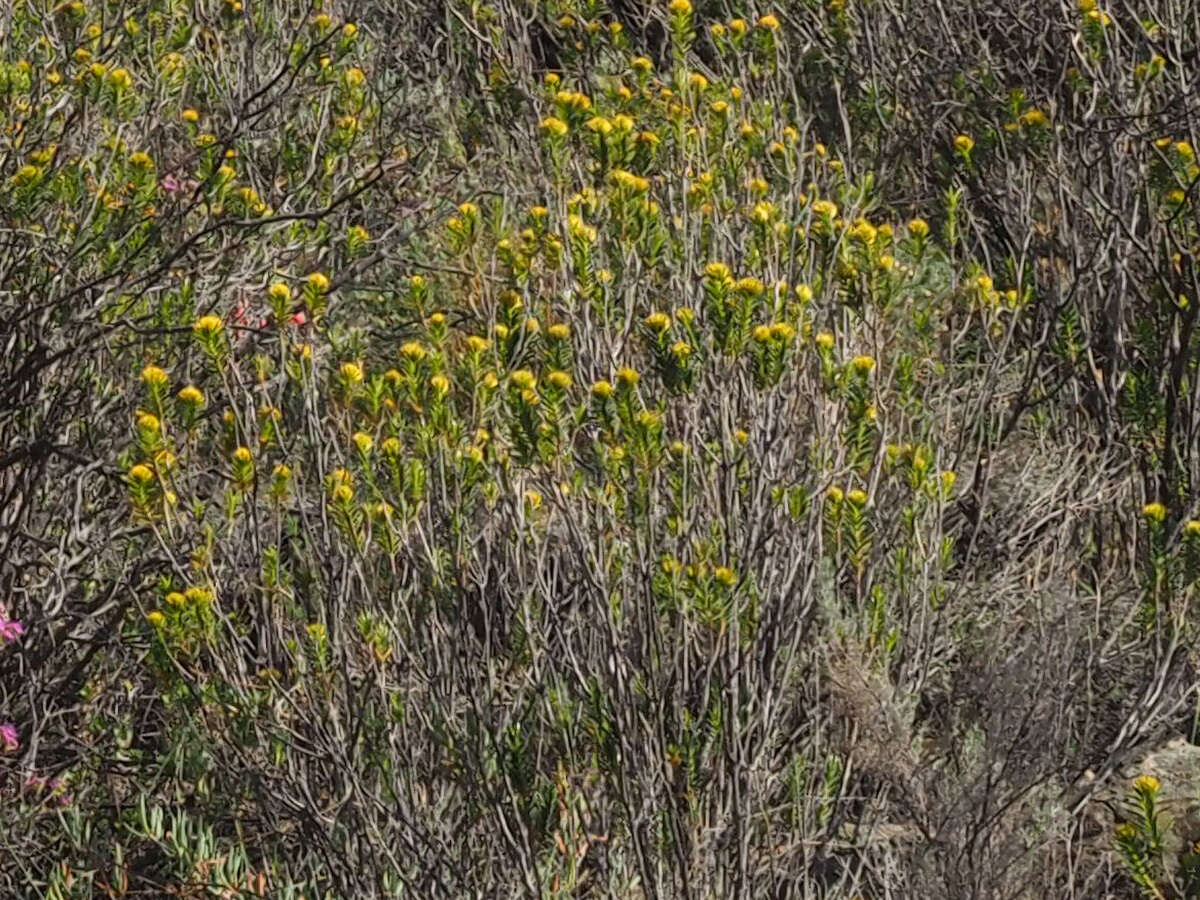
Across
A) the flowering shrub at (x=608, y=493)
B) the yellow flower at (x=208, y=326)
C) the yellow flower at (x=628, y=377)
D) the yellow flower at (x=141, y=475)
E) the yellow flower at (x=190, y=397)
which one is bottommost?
the flowering shrub at (x=608, y=493)

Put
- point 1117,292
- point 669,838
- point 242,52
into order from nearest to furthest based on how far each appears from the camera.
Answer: point 669,838, point 1117,292, point 242,52

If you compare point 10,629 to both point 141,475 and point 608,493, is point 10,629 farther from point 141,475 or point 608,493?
point 608,493

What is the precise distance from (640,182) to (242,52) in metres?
2.31

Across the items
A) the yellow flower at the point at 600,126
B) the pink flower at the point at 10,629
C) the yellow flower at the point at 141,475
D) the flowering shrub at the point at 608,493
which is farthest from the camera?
the pink flower at the point at 10,629

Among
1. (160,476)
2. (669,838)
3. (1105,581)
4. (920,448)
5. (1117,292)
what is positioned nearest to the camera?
(160,476)

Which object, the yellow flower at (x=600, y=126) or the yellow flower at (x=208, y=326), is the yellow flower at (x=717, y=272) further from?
the yellow flower at (x=208, y=326)

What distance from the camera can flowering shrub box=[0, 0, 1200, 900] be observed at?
281cm

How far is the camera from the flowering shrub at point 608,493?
281cm

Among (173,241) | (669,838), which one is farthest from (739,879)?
(173,241)

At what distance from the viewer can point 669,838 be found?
283 cm

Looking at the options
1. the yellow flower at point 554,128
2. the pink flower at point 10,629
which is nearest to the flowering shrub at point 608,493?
the yellow flower at point 554,128

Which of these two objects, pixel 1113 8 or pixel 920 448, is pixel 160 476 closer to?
pixel 920 448

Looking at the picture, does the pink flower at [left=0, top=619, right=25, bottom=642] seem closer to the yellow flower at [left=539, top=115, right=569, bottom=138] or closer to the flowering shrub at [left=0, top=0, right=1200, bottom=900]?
the flowering shrub at [left=0, top=0, right=1200, bottom=900]

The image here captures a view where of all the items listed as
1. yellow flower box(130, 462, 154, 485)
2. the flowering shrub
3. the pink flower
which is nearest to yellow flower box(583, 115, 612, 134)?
the flowering shrub
